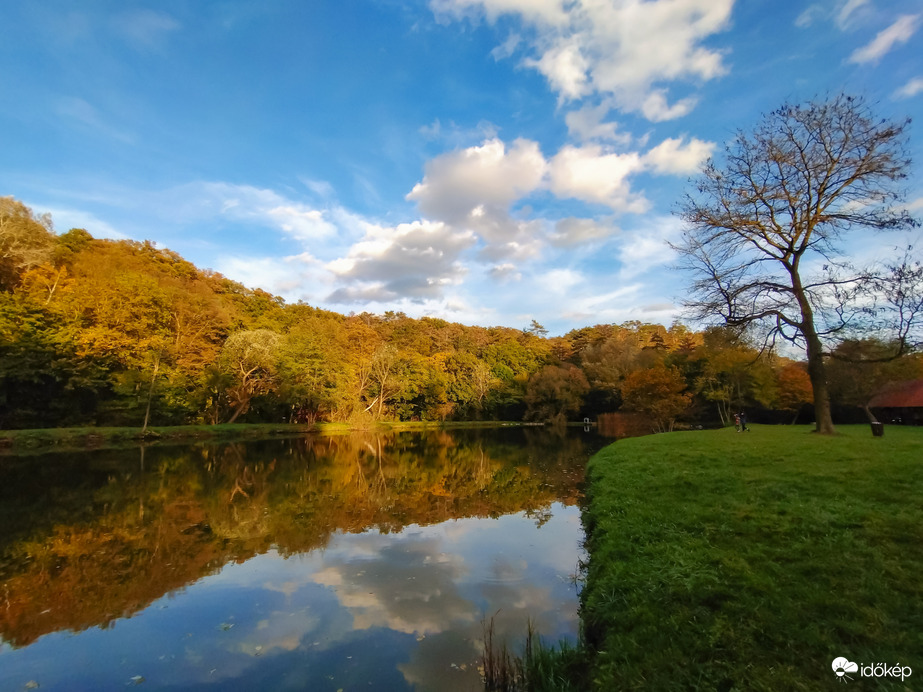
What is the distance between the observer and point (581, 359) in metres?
65.7

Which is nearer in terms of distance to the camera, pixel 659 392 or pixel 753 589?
pixel 753 589

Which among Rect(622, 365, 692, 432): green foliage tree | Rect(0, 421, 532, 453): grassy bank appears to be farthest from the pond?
Rect(622, 365, 692, 432): green foliage tree

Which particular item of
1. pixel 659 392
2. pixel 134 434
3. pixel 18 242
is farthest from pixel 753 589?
pixel 18 242

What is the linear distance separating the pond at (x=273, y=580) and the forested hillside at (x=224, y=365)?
14.1 m

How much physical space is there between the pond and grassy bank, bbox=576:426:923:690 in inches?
49.7

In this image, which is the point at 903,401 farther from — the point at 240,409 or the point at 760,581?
the point at 240,409

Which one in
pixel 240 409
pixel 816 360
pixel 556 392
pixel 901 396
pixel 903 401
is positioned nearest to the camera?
pixel 816 360

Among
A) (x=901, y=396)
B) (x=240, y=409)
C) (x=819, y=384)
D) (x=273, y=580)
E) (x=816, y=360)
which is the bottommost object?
(x=273, y=580)

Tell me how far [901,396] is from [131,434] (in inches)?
2059

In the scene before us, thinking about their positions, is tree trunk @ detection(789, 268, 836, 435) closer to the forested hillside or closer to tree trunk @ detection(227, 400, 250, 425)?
the forested hillside

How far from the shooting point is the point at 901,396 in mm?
32562

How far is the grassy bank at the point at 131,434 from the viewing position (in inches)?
992

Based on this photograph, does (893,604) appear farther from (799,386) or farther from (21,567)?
(799,386)

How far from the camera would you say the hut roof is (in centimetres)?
3141
